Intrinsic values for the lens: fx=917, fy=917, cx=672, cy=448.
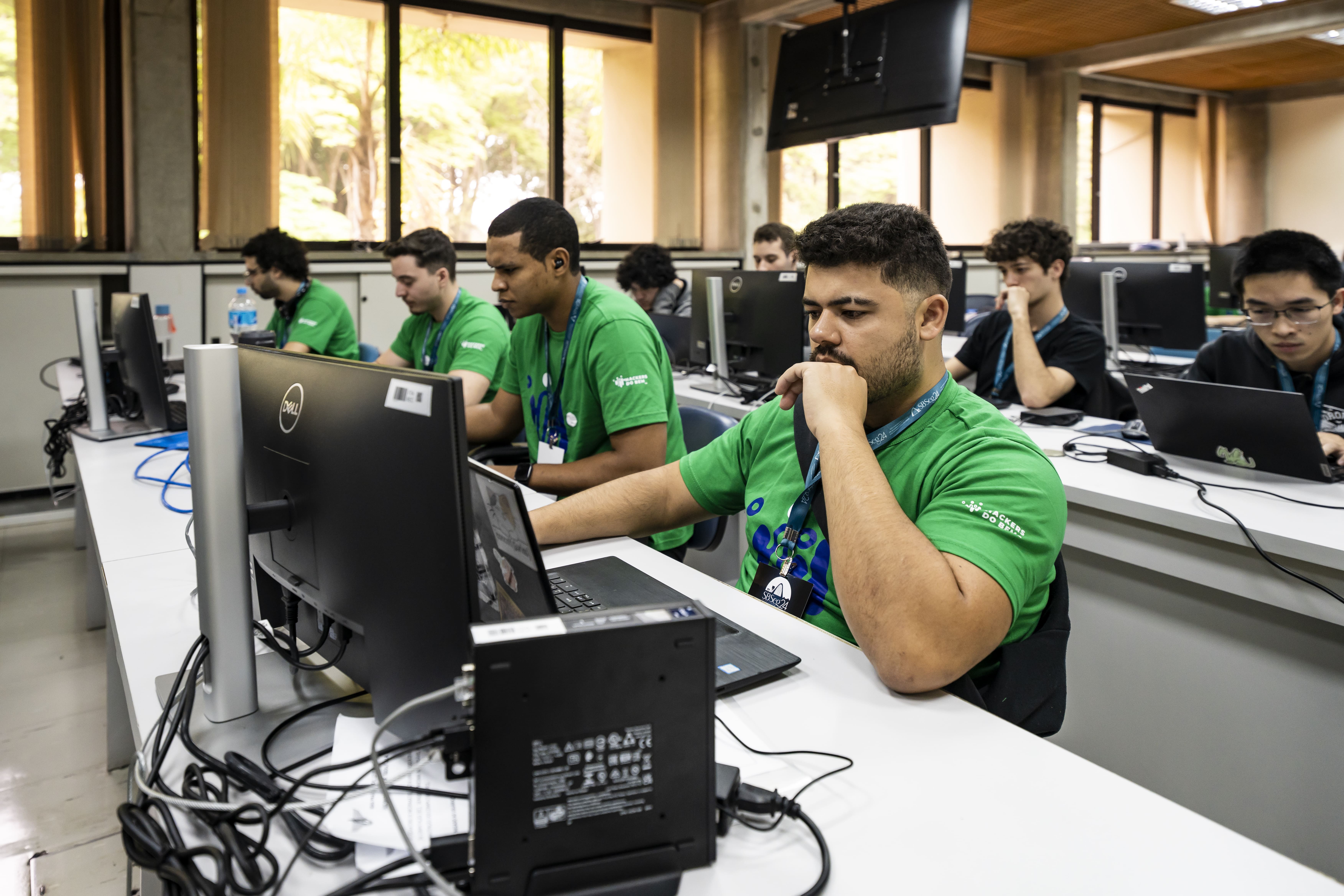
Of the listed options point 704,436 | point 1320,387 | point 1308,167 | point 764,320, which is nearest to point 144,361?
point 704,436

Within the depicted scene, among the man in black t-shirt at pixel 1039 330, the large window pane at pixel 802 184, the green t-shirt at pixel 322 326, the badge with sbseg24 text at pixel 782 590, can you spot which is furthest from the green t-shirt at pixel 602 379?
the large window pane at pixel 802 184

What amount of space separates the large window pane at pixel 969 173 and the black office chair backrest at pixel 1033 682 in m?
7.84

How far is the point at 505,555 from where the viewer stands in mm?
929

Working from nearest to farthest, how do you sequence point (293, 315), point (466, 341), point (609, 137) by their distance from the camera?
point (466, 341) → point (293, 315) → point (609, 137)

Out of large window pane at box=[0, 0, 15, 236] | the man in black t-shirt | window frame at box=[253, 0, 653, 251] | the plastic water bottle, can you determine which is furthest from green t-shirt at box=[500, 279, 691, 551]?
large window pane at box=[0, 0, 15, 236]

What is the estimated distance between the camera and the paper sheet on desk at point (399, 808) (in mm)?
773

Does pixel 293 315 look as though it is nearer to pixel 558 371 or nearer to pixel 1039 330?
pixel 558 371

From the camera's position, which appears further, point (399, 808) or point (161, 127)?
point (161, 127)

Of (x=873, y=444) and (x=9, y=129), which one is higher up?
(x=9, y=129)

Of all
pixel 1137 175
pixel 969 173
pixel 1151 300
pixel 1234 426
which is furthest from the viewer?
pixel 1137 175

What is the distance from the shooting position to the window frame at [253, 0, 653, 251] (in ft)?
18.5

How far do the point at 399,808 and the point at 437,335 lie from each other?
3034 millimetres

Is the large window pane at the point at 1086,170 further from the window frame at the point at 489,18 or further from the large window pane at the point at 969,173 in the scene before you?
the window frame at the point at 489,18

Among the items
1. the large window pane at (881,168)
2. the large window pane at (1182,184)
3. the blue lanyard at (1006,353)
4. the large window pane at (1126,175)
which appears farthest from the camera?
the large window pane at (1182,184)
